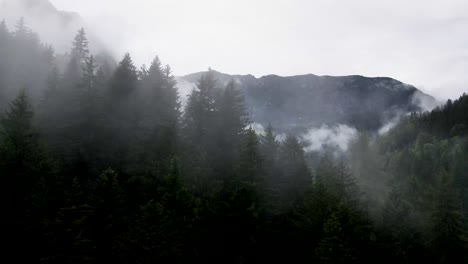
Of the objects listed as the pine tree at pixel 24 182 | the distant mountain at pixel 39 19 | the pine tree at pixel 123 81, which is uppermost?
the distant mountain at pixel 39 19

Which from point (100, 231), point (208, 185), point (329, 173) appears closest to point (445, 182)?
point (329, 173)

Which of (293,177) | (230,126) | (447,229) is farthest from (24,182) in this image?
(447,229)

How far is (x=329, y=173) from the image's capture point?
48000 mm

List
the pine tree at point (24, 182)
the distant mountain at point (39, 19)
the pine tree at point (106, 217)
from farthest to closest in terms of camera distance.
Result: 1. the distant mountain at point (39, 19)
2. the pine tree at point (106, 217)
3. the pine tree at point (24, 182)

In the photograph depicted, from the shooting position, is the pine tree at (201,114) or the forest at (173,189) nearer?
the forest at (173,189)

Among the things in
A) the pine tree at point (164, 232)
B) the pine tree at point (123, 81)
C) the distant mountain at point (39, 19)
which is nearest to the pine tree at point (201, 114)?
the pine tree at point (123, 81)

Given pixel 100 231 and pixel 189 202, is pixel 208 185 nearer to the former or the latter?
pixel 189 202

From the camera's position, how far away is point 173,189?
3675cm

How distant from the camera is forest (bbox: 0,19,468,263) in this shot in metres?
31.4

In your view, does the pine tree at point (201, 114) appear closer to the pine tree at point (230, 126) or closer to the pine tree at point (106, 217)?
the pine tree at point (230, 126)

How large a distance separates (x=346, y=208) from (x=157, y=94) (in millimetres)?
23826

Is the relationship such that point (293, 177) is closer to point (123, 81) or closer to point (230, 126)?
point (230, 126)

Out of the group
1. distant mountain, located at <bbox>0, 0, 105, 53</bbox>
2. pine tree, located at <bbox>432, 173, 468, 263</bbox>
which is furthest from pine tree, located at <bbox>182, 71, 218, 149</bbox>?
distant mountain, located at <bbox>0, 0, 105, 53</bbox>

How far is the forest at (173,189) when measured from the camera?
31438mm
